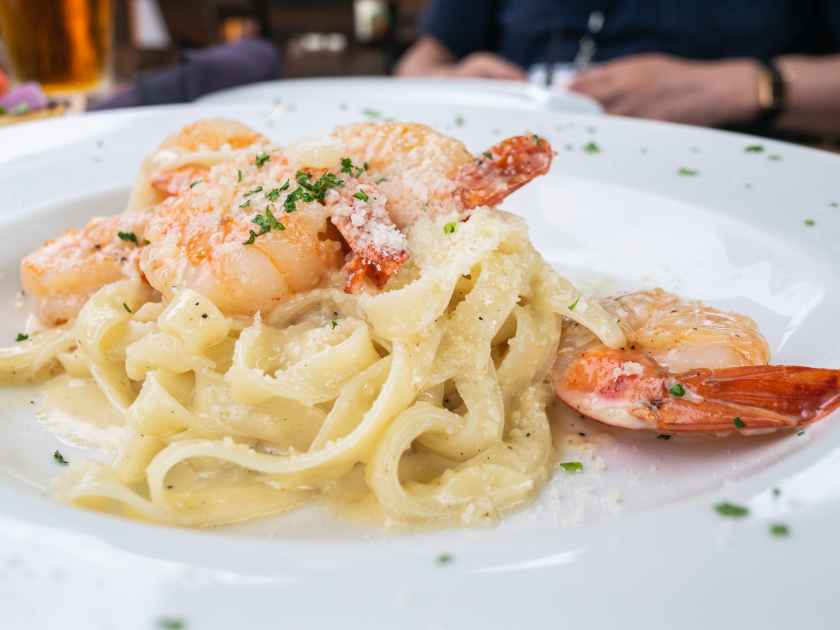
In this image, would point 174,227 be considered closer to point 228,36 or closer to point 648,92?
point 648,92

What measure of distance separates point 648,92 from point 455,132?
2.12 m

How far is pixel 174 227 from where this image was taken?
77.1 inches

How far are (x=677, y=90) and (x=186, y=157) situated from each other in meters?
3.43

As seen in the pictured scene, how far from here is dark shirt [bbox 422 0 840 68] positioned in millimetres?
5129

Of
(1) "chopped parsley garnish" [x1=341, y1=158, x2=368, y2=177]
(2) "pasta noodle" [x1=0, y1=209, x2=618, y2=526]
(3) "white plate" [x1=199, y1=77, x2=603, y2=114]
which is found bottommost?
(2) "pasta noodle" [x1=0, y1=209, x2=618, y2=526]

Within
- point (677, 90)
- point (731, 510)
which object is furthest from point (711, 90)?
point (731, 510)

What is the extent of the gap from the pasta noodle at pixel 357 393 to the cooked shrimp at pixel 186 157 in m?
0.46

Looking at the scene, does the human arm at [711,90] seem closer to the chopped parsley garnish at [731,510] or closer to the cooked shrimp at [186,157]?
the cooked shrimp at [186,157]

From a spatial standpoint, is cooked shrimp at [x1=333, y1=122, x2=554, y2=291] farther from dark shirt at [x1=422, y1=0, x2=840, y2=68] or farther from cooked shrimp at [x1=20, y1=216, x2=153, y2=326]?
dark shirt at [x1=422, y1=0, x2=840, y2=68]

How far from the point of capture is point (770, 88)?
4.74 metres

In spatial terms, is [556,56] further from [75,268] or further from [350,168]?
[75,268]

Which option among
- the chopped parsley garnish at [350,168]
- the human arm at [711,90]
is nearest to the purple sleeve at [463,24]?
the human arm at [711,90]

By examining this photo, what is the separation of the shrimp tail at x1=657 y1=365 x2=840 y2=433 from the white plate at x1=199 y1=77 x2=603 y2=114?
82.2 inches

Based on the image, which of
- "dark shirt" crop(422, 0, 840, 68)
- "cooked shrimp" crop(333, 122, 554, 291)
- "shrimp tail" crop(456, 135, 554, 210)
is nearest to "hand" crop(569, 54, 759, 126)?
"dark shirt" crop(422, 0, 840, 68)
